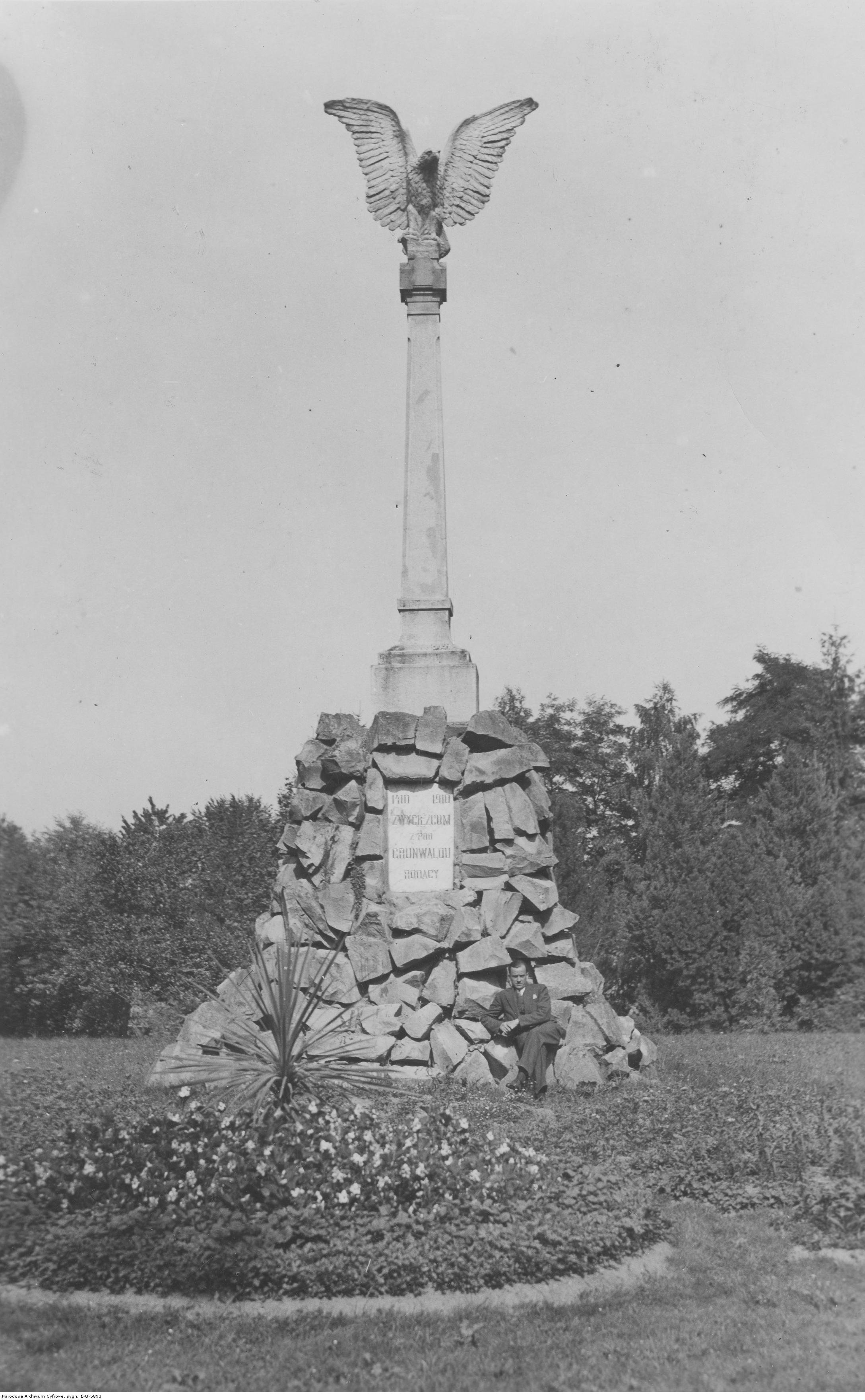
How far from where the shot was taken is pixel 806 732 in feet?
90.9

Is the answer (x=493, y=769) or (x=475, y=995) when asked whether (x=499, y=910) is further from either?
(x=493, y=769)

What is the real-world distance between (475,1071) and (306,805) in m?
3.18

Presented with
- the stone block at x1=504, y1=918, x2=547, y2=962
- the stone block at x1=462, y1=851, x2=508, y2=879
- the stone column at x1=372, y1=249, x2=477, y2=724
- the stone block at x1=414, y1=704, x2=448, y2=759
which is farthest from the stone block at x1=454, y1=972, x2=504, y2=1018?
the stone column at x1=372, y1=249, x2=477, y2=724

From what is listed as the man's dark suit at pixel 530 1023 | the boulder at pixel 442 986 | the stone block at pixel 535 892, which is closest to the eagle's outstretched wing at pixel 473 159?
the stone block at pixel 535 892

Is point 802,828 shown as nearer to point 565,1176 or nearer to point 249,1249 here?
point 565,1176

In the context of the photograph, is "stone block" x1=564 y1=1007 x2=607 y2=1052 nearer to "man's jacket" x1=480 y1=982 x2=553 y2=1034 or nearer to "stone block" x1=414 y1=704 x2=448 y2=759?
"man's jacket" x1=480 y1=982 x2=553 y2=1034

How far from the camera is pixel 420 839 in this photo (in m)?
11.1

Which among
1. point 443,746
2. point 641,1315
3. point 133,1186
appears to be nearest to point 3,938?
point 443,746

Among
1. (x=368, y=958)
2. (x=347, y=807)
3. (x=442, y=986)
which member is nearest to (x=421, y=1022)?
(x=442, y=986)

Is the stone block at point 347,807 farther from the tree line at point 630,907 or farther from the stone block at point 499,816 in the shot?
the tree line at point 630,907

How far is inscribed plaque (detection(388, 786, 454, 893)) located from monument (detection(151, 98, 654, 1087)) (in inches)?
0.6

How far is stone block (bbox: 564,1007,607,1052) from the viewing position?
395 inches

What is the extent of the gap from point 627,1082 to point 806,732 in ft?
64.1

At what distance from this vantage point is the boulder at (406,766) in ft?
36.4
